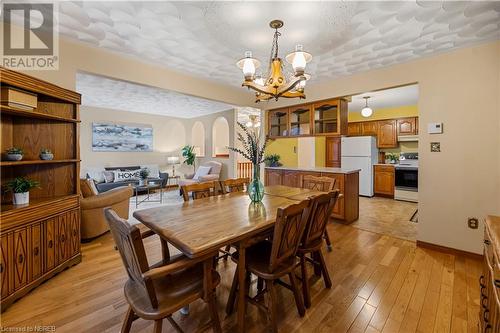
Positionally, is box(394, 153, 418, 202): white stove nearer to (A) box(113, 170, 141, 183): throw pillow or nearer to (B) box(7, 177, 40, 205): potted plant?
(B) box(7, 177, 40, 205): potted plant

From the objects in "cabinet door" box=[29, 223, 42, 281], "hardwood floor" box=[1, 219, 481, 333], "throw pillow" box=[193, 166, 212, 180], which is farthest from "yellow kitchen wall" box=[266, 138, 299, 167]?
"cabinet door" box=[29, 223, 42, 281]

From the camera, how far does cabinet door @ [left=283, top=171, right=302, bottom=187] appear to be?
4259 mm

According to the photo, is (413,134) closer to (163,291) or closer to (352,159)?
(352,159)

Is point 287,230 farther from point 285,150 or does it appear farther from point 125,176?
point 125,176

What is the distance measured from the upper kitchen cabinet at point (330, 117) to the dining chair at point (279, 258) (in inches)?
107

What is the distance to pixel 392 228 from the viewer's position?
141 inches

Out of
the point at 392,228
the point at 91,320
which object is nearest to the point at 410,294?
the point at 392,228

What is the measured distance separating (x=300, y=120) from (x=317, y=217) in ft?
9.41

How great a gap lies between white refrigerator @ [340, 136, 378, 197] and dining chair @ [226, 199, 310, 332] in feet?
16.7

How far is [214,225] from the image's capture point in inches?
59.7

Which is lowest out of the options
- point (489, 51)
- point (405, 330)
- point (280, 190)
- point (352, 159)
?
point (405, 330)

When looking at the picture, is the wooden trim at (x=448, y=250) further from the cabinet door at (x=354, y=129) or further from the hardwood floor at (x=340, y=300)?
the cabinet door at (x=354, y=129)

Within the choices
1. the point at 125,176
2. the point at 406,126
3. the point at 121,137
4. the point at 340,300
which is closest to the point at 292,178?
the point at 340,300

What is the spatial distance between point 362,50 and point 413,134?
4.19 metres
